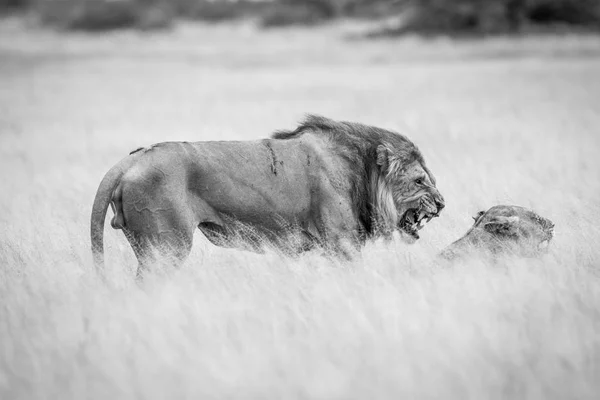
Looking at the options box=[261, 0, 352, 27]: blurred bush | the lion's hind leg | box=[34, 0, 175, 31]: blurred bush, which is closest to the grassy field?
the lion's hind leg

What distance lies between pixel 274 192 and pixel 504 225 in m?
1.91

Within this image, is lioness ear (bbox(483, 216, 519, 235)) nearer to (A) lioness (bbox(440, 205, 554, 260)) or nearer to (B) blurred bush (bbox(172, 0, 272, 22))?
(A) lioness (bbox(440, 205, 554, 260))

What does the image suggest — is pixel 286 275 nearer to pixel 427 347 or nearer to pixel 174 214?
pixel 174 214

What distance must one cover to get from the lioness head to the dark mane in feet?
0.06

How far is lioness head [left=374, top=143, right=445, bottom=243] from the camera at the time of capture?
6668 millimetres

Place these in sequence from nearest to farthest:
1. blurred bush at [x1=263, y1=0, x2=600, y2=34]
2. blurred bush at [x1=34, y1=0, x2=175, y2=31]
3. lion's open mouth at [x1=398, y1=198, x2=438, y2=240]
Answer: lion's open mouth at [x1=398, y1=198, x2=438, y2=240]
blurred bush at [x1=263, y1=0, x2=600, y2=34]
blurred bush at [x1=34, y1=0, x2=175, y2=31]

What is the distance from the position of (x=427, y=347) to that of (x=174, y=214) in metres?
Answer: 2.08

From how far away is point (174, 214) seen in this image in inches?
230

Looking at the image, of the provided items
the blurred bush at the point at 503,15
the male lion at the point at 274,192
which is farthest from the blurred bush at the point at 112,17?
the male lion at the point at 274,192

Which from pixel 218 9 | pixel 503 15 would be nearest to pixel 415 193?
pixel 503 15

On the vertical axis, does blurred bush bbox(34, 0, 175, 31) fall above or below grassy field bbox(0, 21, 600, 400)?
below

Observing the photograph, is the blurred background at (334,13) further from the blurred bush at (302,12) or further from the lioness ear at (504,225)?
the lioness ear at (504,225)

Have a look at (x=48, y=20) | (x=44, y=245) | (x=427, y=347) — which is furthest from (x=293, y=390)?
(x=48, y=20)

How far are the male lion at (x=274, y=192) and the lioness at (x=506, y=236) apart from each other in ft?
1.27
